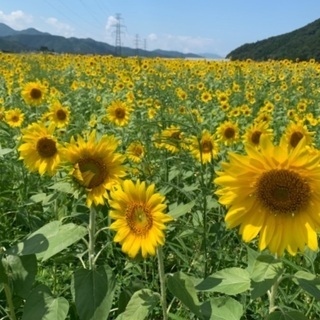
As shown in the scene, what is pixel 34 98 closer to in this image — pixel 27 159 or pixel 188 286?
pixel 27 159

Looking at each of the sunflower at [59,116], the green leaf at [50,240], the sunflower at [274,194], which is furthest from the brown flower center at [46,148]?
the sunflower at [59,116]

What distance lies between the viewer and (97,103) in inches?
263

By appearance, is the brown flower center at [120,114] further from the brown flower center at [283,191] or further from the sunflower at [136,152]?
the brown flower center at [283,191]

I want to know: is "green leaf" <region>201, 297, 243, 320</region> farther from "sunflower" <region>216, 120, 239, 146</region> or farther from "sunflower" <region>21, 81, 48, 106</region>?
"sunflower" <region>21, 81, 48, 106</region>

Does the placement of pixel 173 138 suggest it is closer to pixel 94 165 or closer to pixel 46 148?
pixel 94 165

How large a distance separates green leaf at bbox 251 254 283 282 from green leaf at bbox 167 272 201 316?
20cm

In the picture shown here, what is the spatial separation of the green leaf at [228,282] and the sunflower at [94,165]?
41cm

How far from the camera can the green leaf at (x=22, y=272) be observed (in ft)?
4.79

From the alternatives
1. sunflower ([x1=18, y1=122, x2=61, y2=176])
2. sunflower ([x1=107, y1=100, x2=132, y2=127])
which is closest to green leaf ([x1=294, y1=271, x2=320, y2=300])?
sunflower ([x1=18, y1=122, x2=61, y2=176])

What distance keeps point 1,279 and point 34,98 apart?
3.41m

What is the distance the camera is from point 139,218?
143 centimetres

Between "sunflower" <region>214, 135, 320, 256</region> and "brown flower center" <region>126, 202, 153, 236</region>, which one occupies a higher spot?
A: "sunflower" <region>214, 135, 320, 256</region>

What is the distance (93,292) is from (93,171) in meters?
0.36

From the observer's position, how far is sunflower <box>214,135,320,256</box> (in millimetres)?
1172
